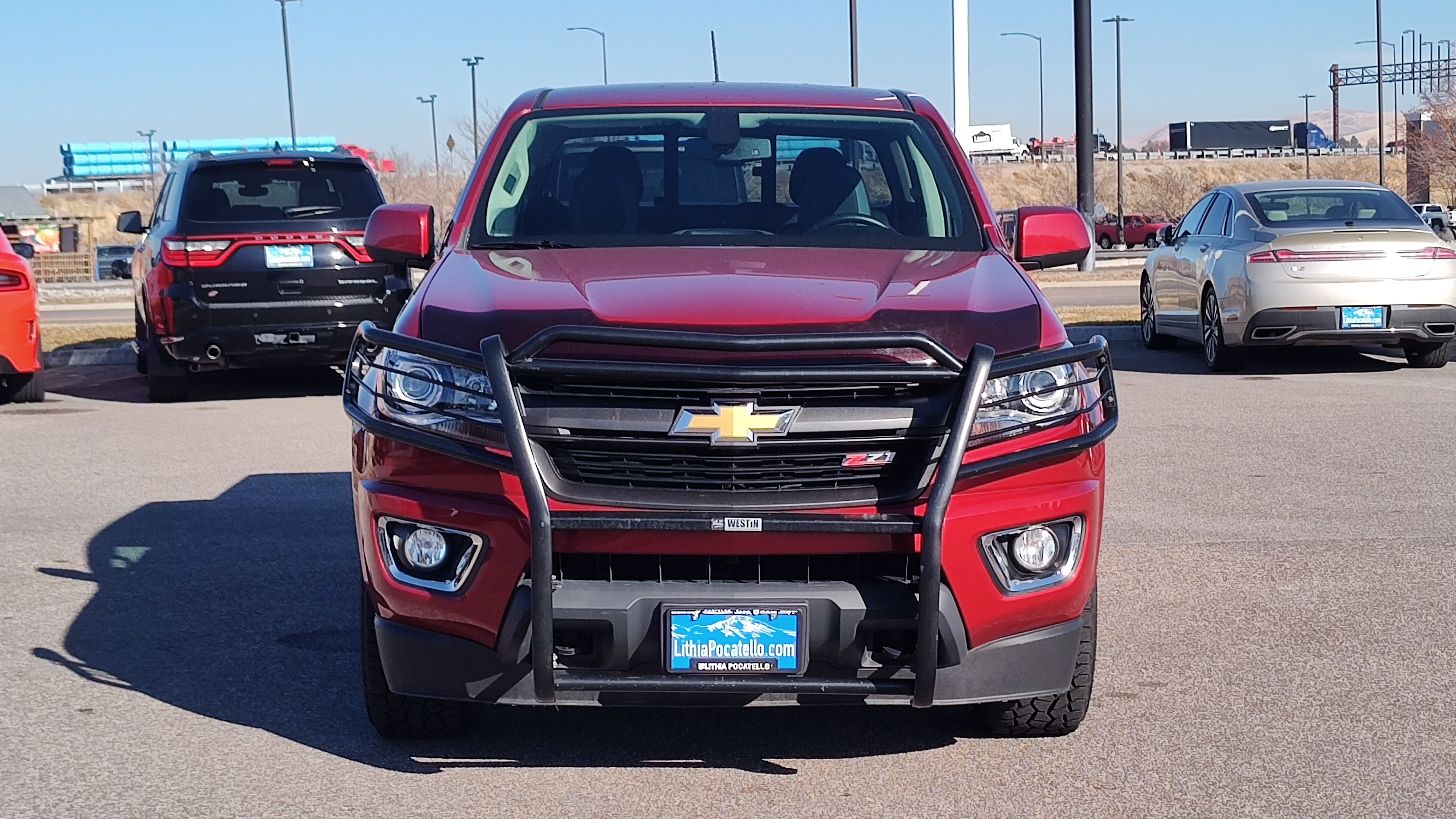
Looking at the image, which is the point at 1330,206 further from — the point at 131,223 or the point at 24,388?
the point at 24,388

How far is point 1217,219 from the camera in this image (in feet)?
47.2

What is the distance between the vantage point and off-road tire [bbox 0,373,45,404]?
42.3ft

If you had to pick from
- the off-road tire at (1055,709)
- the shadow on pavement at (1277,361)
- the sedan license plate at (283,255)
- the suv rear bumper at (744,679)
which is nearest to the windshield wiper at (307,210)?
the sedan license plate at (283,255)

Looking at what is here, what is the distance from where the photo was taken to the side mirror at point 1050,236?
566 centimetres

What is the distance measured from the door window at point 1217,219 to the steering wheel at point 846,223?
30.6 ft

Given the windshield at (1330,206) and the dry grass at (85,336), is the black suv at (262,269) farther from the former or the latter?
the windshield at (1330,206)

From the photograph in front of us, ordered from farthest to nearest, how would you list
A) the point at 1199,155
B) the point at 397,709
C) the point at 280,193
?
the point at 1199,155 → the point at 280,193 → the point at 397,709

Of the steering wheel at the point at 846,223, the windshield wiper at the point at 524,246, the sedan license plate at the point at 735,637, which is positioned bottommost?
the sedan license plate at the point at 735,637

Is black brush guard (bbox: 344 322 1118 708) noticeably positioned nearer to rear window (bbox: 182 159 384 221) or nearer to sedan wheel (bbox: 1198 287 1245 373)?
rear window (bbox: 182 159 384 221)

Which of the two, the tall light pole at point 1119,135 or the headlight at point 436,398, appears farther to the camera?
the tall light pole at point 1119,135

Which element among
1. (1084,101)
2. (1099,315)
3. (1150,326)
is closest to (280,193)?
(1150,326)

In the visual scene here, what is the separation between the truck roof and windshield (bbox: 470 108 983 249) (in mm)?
47

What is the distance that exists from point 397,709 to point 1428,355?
11426 mm

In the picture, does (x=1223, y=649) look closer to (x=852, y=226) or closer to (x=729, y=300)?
(x=852, y=226)
